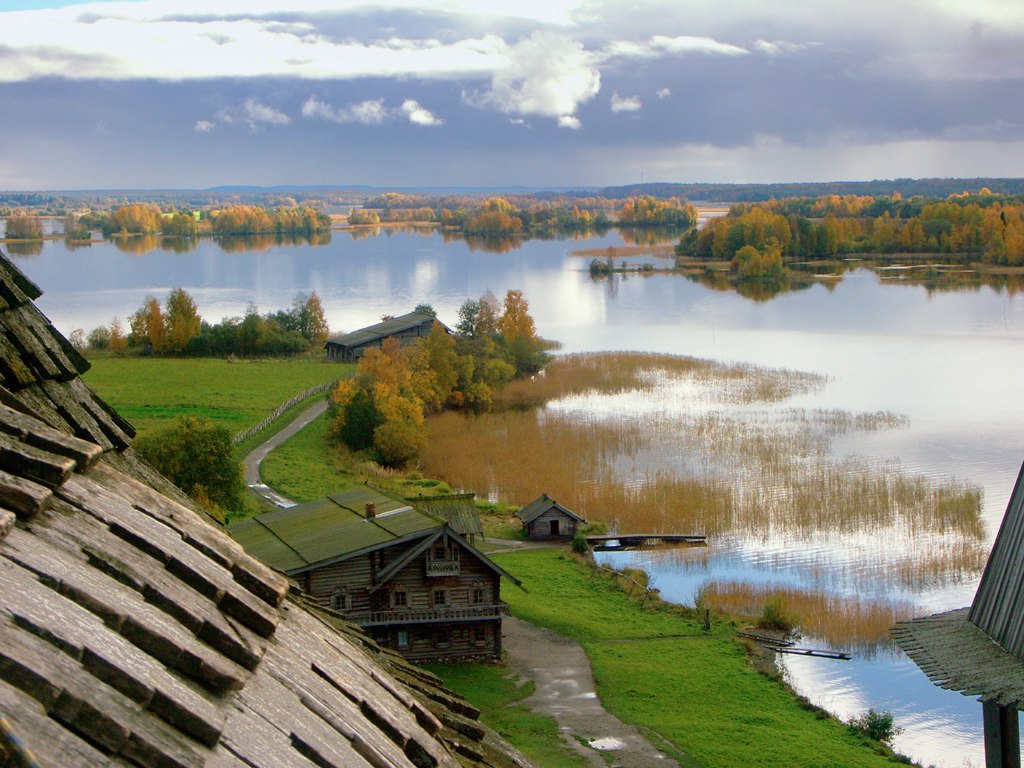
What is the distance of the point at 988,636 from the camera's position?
11.5m

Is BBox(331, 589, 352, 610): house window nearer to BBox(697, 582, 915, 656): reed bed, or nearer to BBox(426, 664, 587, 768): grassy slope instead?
BBox(426, 664, 587, 768): grassy slope

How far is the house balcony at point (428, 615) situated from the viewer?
29.9 metres

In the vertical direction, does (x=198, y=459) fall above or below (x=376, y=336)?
below

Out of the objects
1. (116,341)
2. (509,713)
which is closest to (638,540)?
(509,713)

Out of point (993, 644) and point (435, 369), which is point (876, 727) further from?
point (435, 369)

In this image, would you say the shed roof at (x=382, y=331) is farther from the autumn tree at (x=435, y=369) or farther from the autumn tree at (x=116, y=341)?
the autumn tree at (x=116, y=341)

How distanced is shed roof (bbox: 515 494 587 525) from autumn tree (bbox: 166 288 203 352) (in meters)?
49.5

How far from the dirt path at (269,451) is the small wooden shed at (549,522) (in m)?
8.95

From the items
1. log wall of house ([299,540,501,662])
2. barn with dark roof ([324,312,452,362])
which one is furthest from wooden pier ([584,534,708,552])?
barn with dark roof ([324,312,452,362])

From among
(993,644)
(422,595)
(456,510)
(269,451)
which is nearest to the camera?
(993,644)

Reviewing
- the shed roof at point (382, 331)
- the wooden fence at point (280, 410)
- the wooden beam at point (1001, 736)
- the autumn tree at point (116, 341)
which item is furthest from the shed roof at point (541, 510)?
the autumn tree at point (116, 341)

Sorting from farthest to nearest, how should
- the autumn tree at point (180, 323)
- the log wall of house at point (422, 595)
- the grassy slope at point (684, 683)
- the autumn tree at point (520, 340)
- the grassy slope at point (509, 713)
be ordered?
the autumn tree at point (180, 323) < the autumn tree at point (520, 340) < the log wall of house at point (422, 595) < the grassy slope at point (684, 683) < the grassy slope at point (509, 713)

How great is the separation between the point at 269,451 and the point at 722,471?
20933 millimetres

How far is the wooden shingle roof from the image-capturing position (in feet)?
12.1
